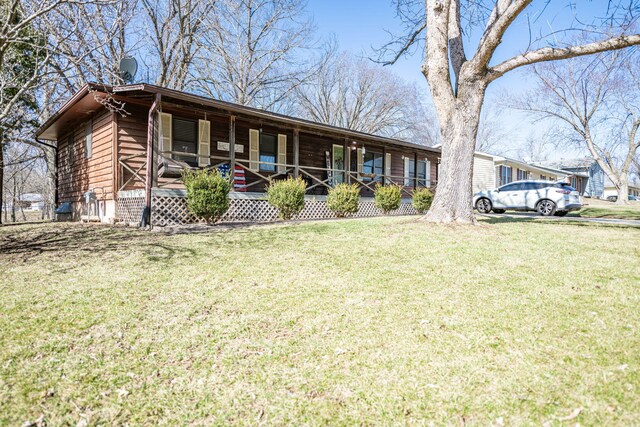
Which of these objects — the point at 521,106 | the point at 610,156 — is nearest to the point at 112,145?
the point at 521,106

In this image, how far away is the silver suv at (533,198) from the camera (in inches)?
566

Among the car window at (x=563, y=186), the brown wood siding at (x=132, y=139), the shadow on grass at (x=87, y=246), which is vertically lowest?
the shadow on grass at (x=87, y=246)

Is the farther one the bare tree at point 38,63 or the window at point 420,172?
the window at point 420,172

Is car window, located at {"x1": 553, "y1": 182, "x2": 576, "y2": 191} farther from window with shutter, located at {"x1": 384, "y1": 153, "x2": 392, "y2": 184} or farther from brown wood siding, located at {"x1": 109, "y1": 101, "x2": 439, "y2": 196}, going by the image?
window with shutter, located at {"x1": 384, "y1": 153, "x2": 392, "y2": 184}

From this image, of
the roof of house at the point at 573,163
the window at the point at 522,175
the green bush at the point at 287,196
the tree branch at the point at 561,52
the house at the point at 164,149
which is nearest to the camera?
the tree branch at the point at 561,52

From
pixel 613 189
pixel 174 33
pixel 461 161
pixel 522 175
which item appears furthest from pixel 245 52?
pixel 613 189

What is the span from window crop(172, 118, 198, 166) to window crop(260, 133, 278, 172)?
253 centimetres

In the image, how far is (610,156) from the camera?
88.4 ft

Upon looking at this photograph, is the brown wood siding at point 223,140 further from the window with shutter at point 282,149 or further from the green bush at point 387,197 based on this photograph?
the green bush at point 387,197

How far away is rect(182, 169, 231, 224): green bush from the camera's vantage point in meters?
8.05

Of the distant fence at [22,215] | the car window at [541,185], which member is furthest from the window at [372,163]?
the distant fence at [22,215]

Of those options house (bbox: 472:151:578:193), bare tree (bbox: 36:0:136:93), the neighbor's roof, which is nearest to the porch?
the neighbor's roof

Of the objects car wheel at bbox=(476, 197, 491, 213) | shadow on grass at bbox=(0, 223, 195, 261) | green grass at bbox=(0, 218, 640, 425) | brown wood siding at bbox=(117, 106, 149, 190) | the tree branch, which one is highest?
the tree branch

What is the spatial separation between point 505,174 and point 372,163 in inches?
723
